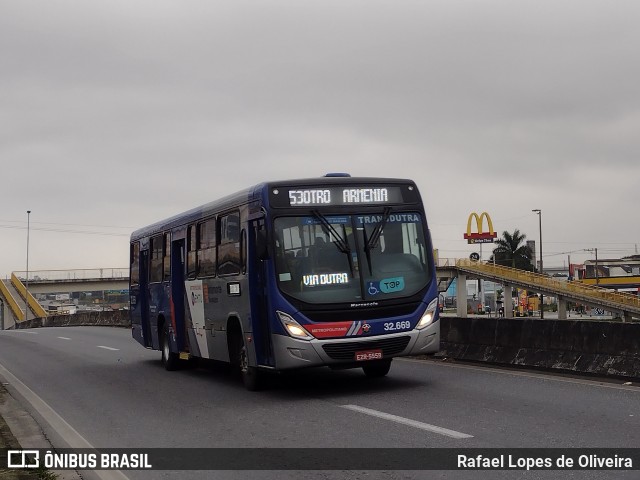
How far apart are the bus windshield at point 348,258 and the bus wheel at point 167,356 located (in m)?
6.93

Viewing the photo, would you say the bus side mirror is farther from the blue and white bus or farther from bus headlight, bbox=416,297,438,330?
bus headlight, bbox=416,297,438,330

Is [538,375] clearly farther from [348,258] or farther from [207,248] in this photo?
[207,248]

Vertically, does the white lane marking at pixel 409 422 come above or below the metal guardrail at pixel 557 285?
below

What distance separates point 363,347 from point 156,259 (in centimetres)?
847

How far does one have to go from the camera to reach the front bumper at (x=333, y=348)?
→ 12.0m

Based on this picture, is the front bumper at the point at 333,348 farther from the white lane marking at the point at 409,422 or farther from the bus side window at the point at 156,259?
the bus side window at the point at 156,259

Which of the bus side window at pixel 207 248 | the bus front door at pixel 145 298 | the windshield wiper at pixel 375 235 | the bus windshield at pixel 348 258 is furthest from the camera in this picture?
the bus front door at pixel 145 298

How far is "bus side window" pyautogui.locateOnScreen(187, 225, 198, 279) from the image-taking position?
1627cm

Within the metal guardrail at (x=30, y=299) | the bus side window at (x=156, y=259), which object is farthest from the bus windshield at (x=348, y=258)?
the metal guardrail at (x=30, y=299)

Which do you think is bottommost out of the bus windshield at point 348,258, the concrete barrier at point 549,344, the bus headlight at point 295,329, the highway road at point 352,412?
the highway road at point 352,412

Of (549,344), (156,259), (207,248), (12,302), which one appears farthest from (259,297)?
(12,302)

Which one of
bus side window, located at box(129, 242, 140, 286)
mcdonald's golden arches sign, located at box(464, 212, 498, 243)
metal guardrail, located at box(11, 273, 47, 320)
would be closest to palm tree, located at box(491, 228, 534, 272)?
mcdonald's golden arches sign, located at box(464, 212, 498, 243)

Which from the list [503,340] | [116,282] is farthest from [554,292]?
[503,340]

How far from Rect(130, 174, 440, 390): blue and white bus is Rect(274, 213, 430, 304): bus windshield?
0.05 feet
